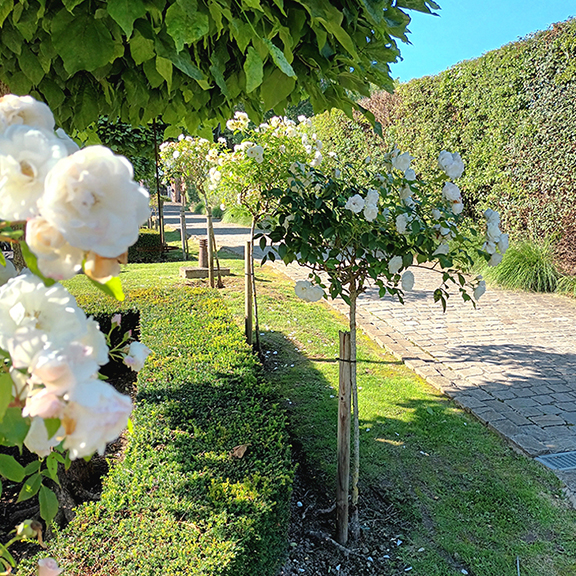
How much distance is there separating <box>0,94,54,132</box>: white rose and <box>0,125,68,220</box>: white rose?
0.10 metres

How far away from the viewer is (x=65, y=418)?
0.53 metres

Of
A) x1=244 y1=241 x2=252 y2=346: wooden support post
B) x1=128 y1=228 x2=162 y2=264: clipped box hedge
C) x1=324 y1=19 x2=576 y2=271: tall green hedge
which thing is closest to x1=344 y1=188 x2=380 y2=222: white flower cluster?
x1=244 y1=241 x2=252 y2=346: wooden support post

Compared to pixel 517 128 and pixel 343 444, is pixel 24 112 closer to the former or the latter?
pixel 343 444

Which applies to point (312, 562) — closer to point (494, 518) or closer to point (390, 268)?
→ point (494, 518)

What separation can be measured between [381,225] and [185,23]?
1.50 m

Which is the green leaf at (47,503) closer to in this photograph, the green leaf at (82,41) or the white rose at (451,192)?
the green leaf at (82,41)

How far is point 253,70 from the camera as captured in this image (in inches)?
54.1

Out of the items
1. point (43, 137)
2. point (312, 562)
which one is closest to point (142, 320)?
point (312, 562)

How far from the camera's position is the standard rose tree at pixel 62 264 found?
1.57 ft

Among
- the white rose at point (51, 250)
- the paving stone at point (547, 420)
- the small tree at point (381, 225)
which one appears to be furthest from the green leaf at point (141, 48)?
the paving stone at point (547, 420)

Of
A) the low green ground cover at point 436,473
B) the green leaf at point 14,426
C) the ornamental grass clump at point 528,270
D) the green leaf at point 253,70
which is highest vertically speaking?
the green leaf at point 253,70

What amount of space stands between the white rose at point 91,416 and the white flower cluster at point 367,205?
6.57 ft

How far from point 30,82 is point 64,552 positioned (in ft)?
6.31

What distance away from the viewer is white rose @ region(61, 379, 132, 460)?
0.52m
